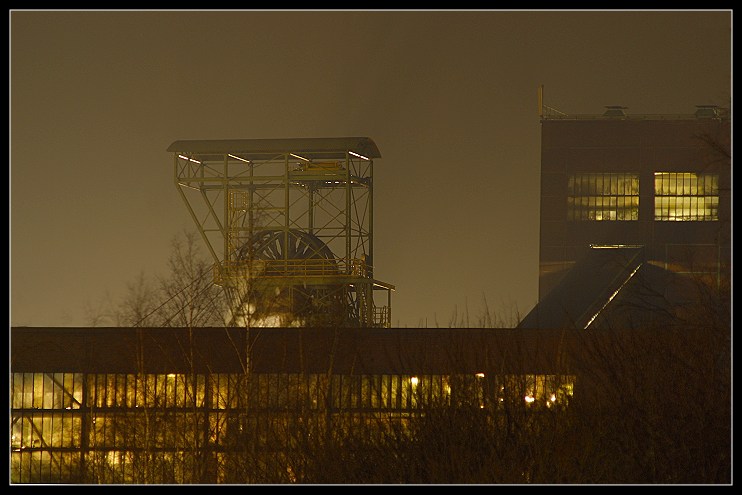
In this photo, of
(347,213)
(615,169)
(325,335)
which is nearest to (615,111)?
(615,169)

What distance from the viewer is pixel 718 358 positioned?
49.7ft

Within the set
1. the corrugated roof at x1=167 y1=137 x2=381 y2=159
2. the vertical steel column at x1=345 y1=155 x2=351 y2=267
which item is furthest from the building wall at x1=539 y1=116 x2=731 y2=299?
the corrugated roof at x1=167 y1=137 x2=381 y2=159

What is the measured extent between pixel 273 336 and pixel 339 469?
25.9 ft

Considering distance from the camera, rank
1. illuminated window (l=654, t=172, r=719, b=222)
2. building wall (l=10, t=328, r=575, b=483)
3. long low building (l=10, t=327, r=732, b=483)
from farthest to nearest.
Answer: illuminated window (l=654, t=172, r=719, b=222) → building wall (l=10, t=328, r=575, b=483) → long low building (l=10, t=327, r=732, b=483)

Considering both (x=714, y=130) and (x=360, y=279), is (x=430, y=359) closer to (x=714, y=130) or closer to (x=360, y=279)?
(x=360, y=279)

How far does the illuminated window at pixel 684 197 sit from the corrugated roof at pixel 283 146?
12.4m

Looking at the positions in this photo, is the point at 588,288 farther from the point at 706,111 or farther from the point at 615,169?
the point at 706,111

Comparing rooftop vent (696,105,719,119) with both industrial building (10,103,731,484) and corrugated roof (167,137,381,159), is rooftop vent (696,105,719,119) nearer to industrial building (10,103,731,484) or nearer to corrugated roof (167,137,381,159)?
industrial building (10,103,731,484)

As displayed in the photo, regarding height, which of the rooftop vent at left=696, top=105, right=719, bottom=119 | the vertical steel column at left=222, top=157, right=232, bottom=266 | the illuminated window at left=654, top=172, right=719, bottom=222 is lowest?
the vertical steel column at left=222, top=157, right=232, bottom=266

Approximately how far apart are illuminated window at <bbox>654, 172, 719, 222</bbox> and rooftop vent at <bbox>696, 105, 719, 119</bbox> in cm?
226

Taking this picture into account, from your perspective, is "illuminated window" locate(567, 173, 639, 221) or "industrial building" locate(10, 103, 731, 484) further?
"illuminated window" locate(567, 173, 639, 221)

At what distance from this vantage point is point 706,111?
131 feet

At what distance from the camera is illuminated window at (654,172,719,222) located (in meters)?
38.6
